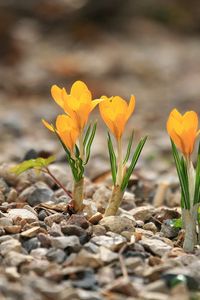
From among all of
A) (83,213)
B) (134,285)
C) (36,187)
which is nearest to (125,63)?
(36,187)

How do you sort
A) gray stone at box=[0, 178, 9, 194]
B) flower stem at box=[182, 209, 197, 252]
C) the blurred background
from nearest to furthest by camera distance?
flower stem at box=[182, 209, 197, 252] < gray stone at box=[0, 178, 9, 194] < the blurred background

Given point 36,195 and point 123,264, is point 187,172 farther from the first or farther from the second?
point 36,195

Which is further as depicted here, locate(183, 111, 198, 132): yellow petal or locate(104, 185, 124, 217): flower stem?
locate(104, 185, 124, 217): flower stem

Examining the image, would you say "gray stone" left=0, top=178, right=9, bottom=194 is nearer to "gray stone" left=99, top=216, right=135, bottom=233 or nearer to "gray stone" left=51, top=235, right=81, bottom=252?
"gray stone" left=99, top=216, right=135, bottom=233

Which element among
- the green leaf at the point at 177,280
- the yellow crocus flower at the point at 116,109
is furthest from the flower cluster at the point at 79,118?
the green leaf at the point at 177,280

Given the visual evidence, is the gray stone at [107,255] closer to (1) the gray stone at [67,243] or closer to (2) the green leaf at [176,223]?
(1) the gray stone at [67,243]

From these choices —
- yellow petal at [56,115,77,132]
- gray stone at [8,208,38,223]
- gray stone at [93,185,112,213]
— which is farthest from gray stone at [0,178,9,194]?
yellow petal at [56,115,77,132]

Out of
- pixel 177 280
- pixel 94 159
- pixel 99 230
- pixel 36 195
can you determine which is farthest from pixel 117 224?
pixel 94 159
